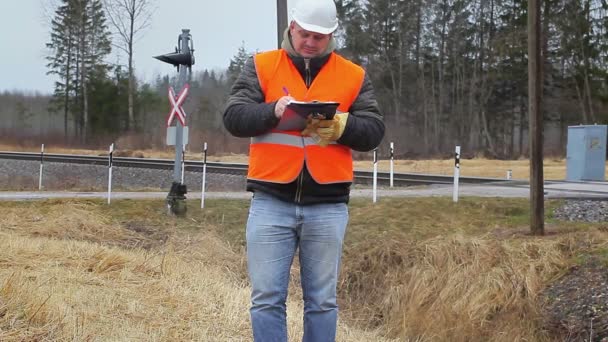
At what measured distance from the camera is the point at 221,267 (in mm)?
7523

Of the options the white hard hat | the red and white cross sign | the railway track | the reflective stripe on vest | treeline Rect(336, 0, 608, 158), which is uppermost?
treeline Rect(336, 0, 608, 158)

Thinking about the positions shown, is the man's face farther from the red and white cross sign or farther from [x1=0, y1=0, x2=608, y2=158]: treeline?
[x1=0, y1=0, x2=608, y2=158]: treeline

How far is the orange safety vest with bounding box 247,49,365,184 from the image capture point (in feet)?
10.4

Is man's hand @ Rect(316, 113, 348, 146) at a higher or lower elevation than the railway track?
higher

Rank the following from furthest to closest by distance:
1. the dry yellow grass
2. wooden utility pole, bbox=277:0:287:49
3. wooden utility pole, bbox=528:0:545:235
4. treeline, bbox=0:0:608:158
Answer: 1. treeline, bbox=0:0:608:158
2. wooden utility pole, bbox=277:0:287:49
3. wooden utility pole, bbox=528:0:545:235
4. the dry yellow grass

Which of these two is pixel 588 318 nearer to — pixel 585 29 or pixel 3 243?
pixel 3 243

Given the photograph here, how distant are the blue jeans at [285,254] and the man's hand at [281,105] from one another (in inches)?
16.0

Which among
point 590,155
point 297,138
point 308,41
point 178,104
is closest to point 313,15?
point 308,41

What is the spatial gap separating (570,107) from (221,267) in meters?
41.0

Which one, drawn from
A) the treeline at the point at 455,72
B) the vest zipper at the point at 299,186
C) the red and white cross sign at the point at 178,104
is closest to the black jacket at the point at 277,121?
the vest zipper at the point at 299,186

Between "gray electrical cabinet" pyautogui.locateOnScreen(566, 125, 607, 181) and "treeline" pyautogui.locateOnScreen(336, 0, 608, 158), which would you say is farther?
"treeline" pyautogui.locateOnScreen(336, 0, 608, 158)

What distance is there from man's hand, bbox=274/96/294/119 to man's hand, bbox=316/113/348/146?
0.18 m

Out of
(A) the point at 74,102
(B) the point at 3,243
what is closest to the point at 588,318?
(B) the point at 3,243

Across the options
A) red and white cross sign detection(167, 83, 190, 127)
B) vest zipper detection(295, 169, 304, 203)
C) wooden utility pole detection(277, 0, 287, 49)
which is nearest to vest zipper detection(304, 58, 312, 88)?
vest zipper detection(295, 169, 304, 203)
